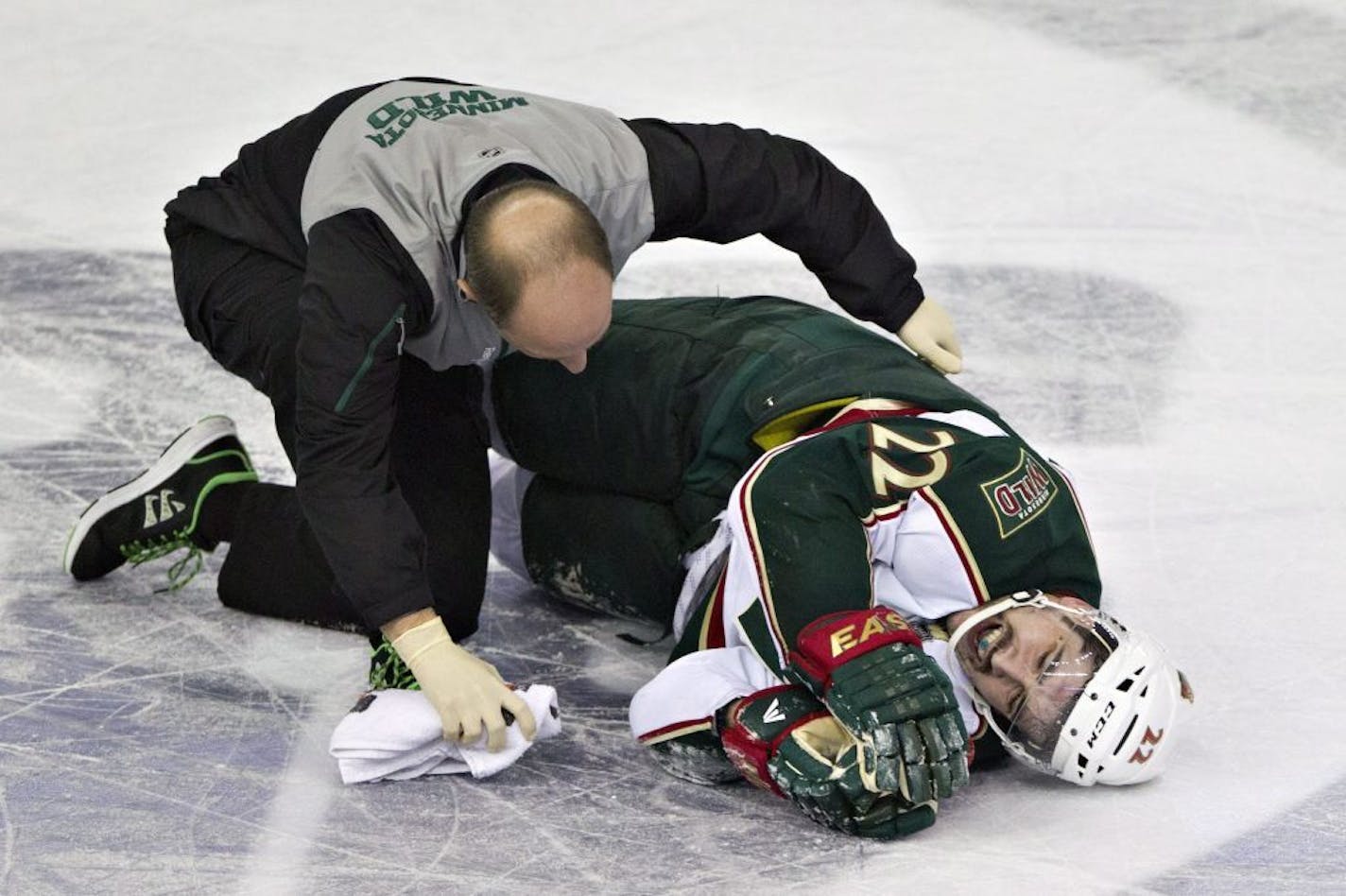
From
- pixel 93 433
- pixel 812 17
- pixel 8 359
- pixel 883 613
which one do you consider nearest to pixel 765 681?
pixel 883 613

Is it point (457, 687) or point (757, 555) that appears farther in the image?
point (757, 555)

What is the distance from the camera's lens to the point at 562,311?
2.54m

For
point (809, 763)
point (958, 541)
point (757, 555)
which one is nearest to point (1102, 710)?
point (958, 541)

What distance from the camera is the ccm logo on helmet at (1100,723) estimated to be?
257cm

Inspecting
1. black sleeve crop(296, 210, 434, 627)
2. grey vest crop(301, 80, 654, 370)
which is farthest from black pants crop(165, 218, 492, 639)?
black sleeve crop(296, 210, 434, 627)

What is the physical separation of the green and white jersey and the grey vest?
0.49 m

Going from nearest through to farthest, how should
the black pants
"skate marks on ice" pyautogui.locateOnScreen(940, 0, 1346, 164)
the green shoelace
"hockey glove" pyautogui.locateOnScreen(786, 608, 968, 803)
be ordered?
"hockey glove" pyautogui.locateOnScreen(786, 608, 968, 803)
the black pants
the green shoelace
"skate marks on ice" pyautogui.locateOnScreen(940, 0, 1346, 164)

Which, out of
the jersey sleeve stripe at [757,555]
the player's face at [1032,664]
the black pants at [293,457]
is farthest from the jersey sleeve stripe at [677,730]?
the black pants at [293,457]

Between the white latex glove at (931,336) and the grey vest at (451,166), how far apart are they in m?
0.51

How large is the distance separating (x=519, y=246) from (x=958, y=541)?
76cm

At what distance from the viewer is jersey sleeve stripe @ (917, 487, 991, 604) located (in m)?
2.69

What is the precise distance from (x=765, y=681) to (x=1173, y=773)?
61 cm

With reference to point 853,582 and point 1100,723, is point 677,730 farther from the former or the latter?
point 1100,723

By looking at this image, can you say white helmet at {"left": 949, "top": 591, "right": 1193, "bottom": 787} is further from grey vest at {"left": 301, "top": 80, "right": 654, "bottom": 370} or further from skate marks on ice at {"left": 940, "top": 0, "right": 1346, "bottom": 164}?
skate marks on ice at {"left": 940, "top": 0, "right": 1346, "bottom": 164}
